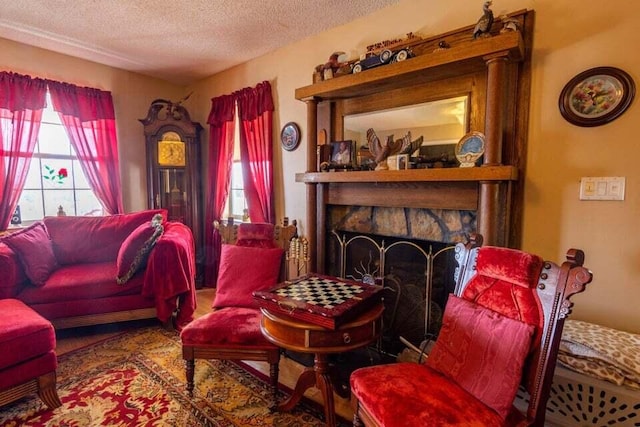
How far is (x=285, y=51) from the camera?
303 centimetres

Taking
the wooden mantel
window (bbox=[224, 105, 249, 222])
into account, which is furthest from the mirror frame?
window (bbox=[224, 105, 249, 222])

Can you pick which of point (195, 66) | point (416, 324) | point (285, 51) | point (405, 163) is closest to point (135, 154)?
point (195, 66)

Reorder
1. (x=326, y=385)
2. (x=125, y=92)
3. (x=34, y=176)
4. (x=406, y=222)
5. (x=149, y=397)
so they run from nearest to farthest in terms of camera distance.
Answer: (x=326, y=385) < (x=149, y=397) < (x=406, y=222) < (x=34, y=176) < (x=125, y=92)

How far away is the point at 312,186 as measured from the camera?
2590 mm

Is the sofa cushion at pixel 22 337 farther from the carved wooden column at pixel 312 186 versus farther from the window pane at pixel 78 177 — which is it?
the window pane at pixel 78 177

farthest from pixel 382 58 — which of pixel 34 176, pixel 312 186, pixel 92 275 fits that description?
pixel 34 176

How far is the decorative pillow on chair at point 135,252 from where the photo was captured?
103 inches

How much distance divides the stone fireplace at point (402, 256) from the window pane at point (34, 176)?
304 centimetres

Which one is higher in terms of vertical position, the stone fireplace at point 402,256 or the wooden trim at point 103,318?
the stone fireplace at point 402,256

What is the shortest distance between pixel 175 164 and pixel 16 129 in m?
1.38

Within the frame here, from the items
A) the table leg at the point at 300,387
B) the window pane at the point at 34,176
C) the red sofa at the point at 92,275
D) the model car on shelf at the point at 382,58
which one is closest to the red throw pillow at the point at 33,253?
the red sofa at the point at 92,275

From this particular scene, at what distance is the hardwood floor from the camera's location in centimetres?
182

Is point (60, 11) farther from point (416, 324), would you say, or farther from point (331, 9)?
point (416, 324)

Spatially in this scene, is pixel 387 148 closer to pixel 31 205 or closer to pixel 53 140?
pixel 53 140
